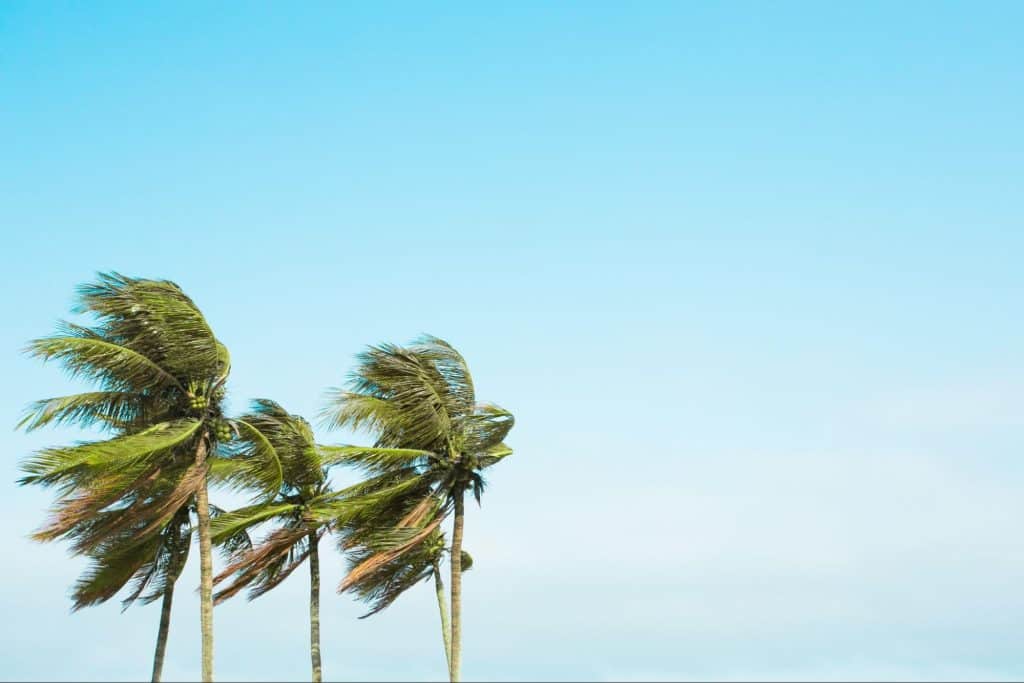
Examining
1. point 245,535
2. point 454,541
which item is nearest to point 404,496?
point 454,541

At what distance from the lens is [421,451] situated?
3794cm

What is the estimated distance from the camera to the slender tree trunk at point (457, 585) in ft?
121

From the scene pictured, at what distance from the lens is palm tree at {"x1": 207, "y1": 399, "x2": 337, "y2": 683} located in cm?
3706

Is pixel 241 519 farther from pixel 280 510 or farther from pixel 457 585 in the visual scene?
pixel 457 585

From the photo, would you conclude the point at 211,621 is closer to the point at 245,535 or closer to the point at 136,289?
the point at 245,535

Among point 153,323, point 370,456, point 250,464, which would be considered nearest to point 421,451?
point 370,456

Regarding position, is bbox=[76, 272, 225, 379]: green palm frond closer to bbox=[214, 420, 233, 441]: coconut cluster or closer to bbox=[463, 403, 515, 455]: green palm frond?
bbox=[214, 420, 233, 441]: coconut cluster

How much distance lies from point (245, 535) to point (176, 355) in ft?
25.3

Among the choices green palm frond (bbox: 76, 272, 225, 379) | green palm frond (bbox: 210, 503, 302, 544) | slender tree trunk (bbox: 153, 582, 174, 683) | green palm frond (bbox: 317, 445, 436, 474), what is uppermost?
green palm frond (bbox: 76, 272, 225, 379)

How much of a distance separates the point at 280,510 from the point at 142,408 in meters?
5.70

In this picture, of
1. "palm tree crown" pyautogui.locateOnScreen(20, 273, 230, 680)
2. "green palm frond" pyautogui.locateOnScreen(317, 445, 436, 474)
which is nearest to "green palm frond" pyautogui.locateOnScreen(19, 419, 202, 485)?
"palm tree crown" pyautogui.locateOnScreen(20, 273, 230, 680)

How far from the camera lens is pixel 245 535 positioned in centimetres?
4028

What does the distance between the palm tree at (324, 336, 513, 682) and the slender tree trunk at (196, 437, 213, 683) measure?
13.4 feet

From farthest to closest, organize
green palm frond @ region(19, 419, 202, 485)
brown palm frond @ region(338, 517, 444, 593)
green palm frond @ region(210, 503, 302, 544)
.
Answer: green palm frond @ region(210, 503, 302, 544) < brown palm frond @ region(338, 517, 444, 593) < green palm frond @ region(19, 419, 202, 485)
